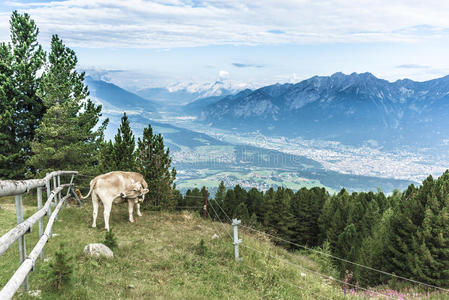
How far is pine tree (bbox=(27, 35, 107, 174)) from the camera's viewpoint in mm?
22031

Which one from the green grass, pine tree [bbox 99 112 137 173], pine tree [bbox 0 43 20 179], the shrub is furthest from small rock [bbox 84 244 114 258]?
pine tree [bbox 0 43 20 179]

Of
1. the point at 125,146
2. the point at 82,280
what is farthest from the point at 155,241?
the point at 125,146

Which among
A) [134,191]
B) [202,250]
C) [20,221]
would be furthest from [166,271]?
[134,191]

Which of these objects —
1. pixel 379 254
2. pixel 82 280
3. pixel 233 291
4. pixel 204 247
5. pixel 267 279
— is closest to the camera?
pixel 82 280

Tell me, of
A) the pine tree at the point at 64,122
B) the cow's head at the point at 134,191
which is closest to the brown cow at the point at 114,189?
the cow's head at the point at 134,191

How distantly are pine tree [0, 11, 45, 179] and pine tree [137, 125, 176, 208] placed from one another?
11680 mm

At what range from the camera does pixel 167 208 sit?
19.9 meters

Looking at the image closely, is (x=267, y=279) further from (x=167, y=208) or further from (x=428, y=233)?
(x=428, y=233)

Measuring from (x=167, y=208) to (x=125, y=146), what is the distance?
5341mm

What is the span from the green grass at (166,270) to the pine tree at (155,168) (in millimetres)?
7755

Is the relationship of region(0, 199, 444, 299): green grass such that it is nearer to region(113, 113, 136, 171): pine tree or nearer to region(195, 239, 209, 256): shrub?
region(195, 239, 209, 256): shrub

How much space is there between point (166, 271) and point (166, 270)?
72 millimetres

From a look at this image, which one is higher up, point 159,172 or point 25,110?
point 25,110

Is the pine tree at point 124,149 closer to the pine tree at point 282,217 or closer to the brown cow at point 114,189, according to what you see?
the brown cow at point 114,189
